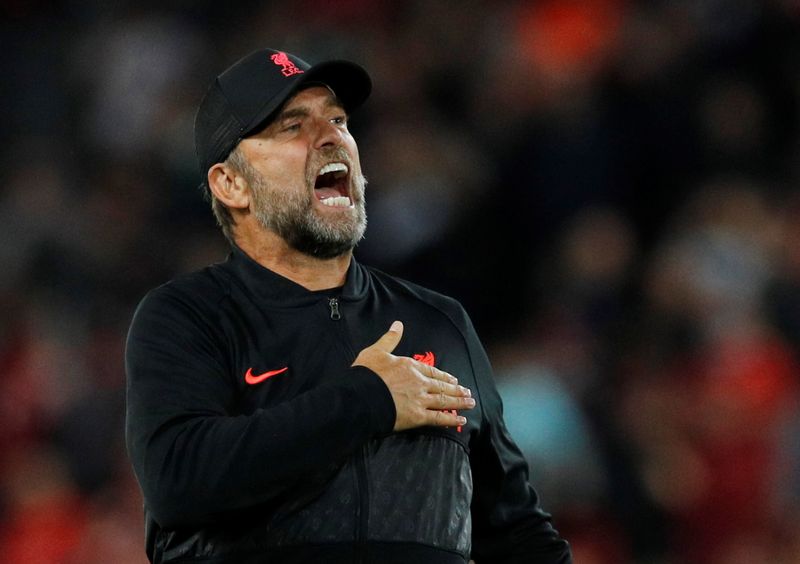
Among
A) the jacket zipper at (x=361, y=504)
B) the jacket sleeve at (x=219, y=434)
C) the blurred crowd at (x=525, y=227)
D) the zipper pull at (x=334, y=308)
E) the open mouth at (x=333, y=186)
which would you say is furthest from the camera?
the blurred crowd at (x=525, y=227)

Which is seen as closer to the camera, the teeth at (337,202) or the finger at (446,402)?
the finger at (446,402)

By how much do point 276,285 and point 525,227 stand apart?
3.66 metres

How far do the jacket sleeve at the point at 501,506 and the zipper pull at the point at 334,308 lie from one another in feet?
0.95

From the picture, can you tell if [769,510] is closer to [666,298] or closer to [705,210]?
[666,298]

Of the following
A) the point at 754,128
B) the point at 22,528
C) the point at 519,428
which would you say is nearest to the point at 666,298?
the point at 519,428

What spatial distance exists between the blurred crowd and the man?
2547mm

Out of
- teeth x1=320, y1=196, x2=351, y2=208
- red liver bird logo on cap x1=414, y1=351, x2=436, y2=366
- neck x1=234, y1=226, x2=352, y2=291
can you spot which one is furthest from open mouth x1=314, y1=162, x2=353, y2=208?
red liver bird logo on cap x1=414, y1=351, x2=436, y2=366

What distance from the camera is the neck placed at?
2.67m

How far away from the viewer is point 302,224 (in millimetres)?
2637

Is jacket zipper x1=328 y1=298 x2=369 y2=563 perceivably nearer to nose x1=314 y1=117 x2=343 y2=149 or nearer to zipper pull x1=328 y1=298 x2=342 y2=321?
zipper pull x1=328 y1=298 x2=342 y2=321

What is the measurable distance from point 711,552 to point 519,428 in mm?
844

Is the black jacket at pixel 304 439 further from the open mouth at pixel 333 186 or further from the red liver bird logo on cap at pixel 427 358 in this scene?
the open mouth at pixel 333 186

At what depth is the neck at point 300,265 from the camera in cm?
267

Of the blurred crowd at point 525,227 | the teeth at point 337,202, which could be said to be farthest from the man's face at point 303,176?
the blurred crowd at point 525,227
